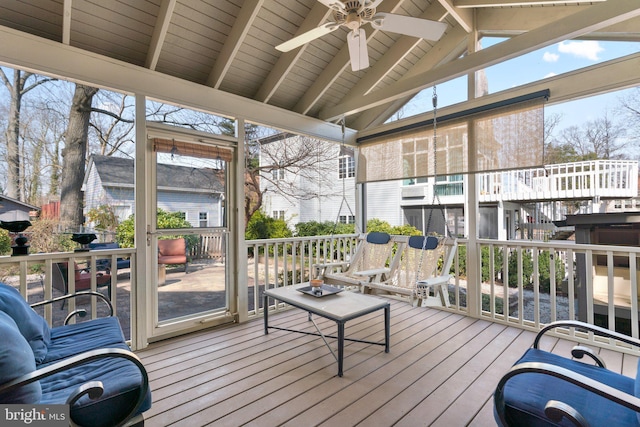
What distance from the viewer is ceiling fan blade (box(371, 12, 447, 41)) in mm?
2289

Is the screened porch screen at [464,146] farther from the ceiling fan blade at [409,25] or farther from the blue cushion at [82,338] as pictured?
the blue cushion at [82,338]

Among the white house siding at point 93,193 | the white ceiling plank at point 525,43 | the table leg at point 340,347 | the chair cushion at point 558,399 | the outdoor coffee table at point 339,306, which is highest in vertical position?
the white ceiling plank at point 525,43

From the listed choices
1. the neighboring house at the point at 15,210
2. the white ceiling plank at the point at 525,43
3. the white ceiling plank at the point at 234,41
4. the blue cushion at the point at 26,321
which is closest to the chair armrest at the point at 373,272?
the white ceiling plank at the point at 525,43

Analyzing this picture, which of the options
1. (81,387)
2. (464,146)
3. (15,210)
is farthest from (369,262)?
(15,210)

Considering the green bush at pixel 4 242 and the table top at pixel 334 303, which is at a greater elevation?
the green bush at pixel 4 242

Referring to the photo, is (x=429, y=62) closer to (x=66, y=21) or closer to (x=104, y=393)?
(x=66, y=21)

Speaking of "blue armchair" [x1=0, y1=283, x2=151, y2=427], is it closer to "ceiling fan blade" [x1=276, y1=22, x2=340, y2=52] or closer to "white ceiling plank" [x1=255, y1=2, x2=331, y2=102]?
"ceiling fan blade" [x1=276, y1=22, x2=340, y2=52]

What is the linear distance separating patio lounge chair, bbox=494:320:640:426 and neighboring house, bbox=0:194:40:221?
389 centimetres

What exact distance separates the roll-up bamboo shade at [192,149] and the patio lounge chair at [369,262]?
1871 mm

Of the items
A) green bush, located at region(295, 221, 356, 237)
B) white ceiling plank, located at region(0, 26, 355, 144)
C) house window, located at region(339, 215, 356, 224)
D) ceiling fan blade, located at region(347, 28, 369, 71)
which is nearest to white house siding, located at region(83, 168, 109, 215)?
white ceiling plank, located at region(0, 26, 355, 144)

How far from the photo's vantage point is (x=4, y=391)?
119cm

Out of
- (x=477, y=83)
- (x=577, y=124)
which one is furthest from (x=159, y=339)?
(x=577, y=124)

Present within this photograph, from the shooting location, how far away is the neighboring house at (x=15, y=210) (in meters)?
2.68

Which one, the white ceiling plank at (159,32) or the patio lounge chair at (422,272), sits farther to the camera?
the patio lounge chair at (422,272)
